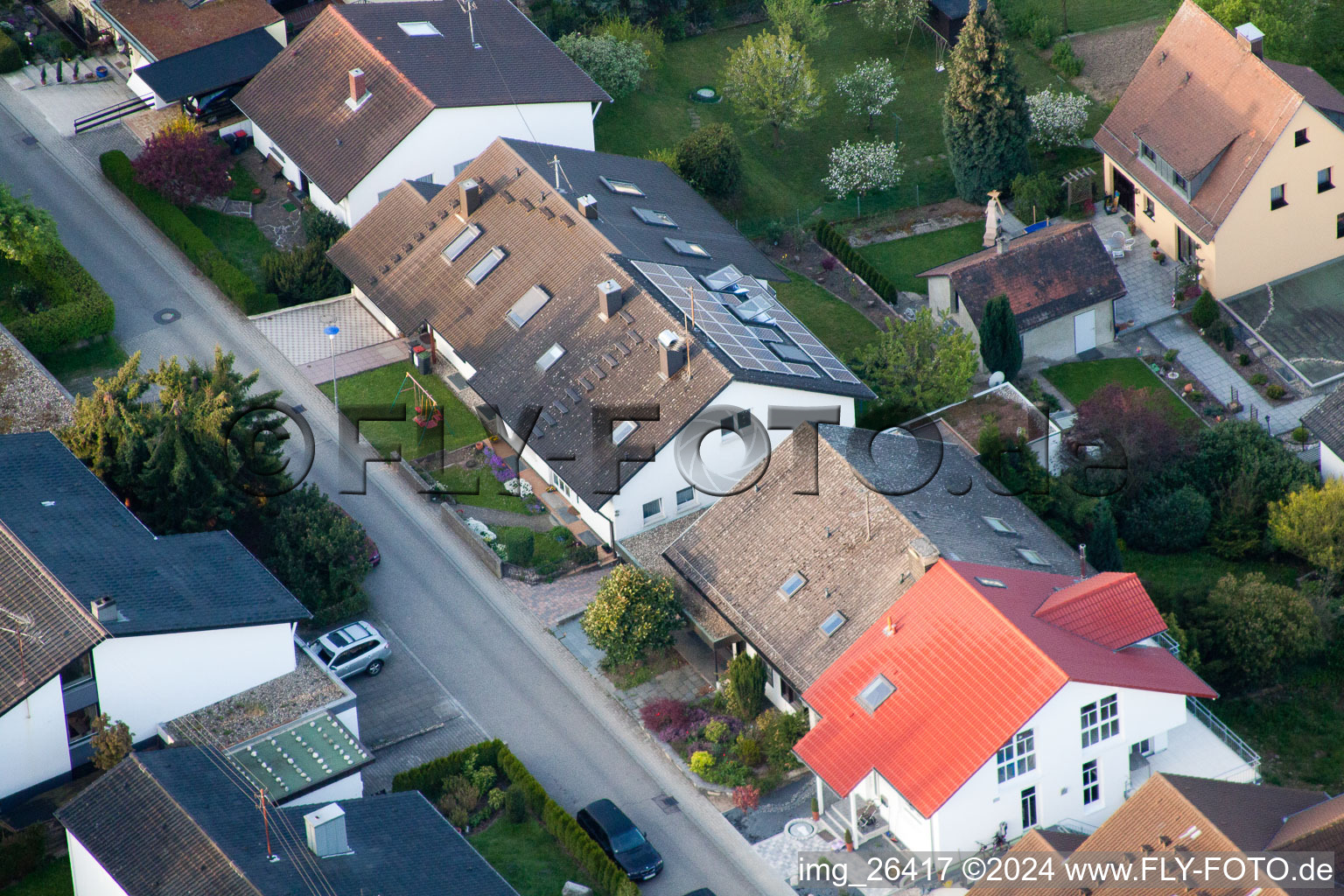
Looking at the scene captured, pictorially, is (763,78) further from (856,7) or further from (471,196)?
(471,196)

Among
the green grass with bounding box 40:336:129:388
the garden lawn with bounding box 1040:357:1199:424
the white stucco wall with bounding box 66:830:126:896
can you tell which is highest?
the green grass with bounding box 40:336:129:388

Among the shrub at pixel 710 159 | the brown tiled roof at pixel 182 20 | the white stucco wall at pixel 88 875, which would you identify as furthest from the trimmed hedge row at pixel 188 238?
the white stucco wall at pixel 88 875

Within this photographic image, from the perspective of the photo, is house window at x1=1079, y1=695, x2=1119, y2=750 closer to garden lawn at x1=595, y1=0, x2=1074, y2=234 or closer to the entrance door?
the entrance door

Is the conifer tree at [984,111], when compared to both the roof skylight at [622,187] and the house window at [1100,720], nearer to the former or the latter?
the roof skylight at [622,187]

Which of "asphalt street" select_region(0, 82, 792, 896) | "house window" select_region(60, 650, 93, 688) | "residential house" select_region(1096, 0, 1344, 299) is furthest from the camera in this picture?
"residential house" select_region(1096, 0, 1344, 299)

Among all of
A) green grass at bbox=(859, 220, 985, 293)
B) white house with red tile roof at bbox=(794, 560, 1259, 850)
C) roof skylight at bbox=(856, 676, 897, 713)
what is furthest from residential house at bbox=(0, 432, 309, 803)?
green grass at bbox=(859, 220, 985, 293)

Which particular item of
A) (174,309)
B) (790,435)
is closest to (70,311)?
(174,309)

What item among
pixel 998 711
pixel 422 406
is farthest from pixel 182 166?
pixel 998 711

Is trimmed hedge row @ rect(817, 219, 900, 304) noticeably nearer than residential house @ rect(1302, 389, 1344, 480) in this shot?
No
